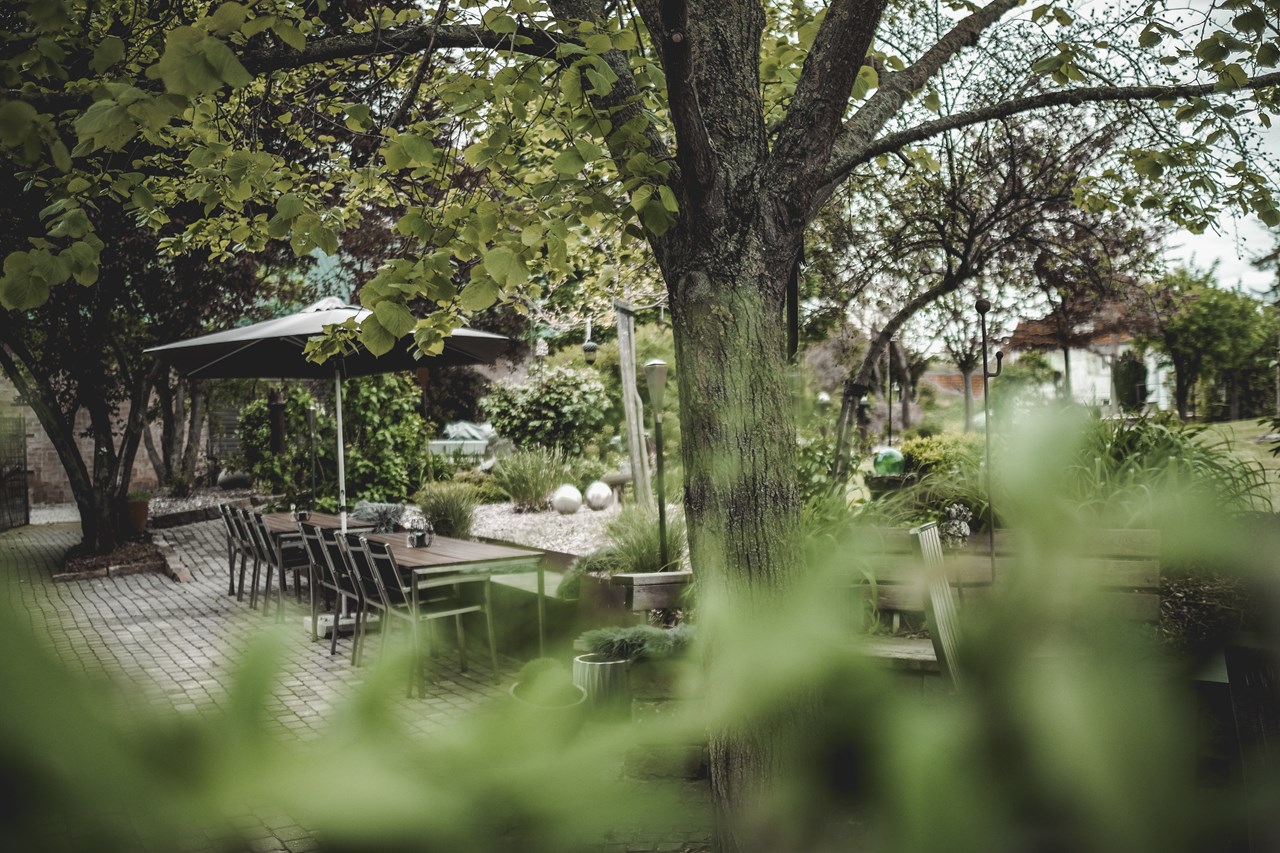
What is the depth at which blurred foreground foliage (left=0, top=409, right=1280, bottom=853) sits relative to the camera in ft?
1.10

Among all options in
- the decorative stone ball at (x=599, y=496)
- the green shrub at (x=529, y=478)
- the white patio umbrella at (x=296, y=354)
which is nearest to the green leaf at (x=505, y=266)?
the white patio umbrella at (x=296, y=354)

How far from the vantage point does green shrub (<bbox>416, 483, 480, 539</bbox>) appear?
11000 millimetres

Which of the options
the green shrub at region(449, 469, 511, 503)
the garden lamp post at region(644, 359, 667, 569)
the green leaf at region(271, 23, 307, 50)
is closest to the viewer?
the green leaf at region(271, 23, 307, 50)

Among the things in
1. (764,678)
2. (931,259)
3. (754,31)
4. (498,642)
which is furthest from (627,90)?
(931,259)

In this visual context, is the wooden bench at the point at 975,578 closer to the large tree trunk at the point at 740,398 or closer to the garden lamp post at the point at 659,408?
the large tree trunk at the point at 740,398

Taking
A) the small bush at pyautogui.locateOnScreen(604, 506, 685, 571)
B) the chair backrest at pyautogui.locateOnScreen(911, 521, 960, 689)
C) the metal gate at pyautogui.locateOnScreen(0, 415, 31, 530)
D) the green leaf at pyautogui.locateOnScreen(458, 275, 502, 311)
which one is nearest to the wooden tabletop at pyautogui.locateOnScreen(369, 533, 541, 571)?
the small bush at pyautogui.locateOnScreen(604, 506, 685, 571)

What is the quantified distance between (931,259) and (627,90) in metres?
9.77

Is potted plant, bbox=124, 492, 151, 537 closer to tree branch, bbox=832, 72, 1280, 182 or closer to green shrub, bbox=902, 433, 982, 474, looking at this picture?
green shrub, bbox=902, 433, 982, 474

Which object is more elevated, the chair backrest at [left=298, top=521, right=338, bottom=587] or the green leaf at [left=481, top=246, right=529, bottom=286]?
the green leaf at [left=481, top=246, right=529, bottom=286]

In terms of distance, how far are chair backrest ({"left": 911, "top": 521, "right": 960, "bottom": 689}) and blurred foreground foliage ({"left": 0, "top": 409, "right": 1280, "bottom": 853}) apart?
0.02m

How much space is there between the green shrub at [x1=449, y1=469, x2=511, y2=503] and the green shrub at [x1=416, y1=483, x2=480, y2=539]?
2.11 m

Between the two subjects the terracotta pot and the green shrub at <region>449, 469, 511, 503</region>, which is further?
the terracotta pot

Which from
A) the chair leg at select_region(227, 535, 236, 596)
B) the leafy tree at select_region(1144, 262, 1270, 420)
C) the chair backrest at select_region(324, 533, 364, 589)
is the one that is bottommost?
the chair leg at select_region(227, 535, 236, 596)

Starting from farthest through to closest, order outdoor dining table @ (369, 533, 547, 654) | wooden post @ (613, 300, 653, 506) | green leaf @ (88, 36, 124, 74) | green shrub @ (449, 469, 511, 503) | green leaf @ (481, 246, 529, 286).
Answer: green shrub @ (449, 469, 511, 503), wooden post @ (613, 300, 653, 506), outdoor dining table @ (369, 533, 547, 654), green leaf @ (481, 246, 529, 286), green leaf @ (88, 36, 124, 74)
